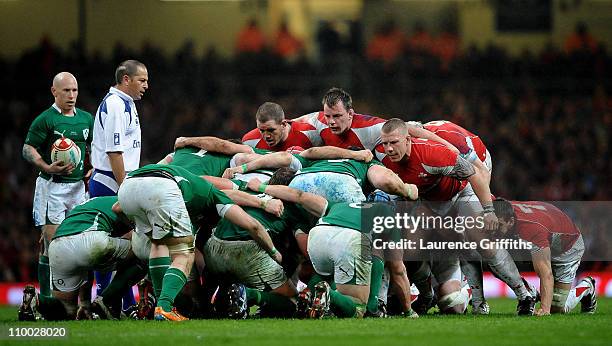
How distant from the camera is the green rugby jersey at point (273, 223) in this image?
9375 mm

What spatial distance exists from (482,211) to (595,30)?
42.2ft

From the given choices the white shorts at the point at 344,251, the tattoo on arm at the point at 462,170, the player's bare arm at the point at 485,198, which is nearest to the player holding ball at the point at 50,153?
the white shorts at the point at 344,251

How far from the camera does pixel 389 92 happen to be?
21000mm

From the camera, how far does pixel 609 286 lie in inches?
653

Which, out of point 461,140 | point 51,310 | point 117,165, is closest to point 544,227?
point 461,140

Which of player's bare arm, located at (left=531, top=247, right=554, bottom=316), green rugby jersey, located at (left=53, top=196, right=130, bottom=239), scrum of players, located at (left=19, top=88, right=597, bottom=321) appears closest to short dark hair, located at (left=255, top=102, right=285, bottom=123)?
scrum of players, located at (left=19, top=88, right=597, bottom=321)

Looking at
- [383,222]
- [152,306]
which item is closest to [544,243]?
[383,222]

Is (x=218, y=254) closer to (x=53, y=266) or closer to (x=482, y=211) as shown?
(x=53, y=266)

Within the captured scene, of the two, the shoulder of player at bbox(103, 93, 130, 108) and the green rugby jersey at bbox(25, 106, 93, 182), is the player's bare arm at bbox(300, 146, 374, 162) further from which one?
the green rugby jersey at bbox(25, 106, 93, 182)

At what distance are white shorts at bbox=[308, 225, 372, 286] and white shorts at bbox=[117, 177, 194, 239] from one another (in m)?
1.19

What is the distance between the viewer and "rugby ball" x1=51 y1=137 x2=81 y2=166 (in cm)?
1081

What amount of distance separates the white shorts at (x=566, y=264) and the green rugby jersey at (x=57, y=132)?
5206mm

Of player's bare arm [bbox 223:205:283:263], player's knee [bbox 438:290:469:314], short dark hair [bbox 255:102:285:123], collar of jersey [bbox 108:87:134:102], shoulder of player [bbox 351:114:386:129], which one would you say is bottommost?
player's knee [bbox 438:290:469:314]

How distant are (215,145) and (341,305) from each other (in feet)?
7.86
